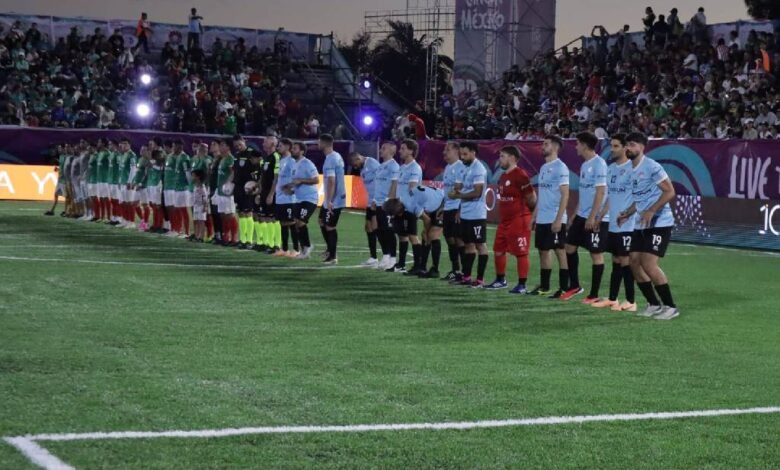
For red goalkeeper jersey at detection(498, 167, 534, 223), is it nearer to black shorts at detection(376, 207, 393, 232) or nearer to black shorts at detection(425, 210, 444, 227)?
black shorts at detection(425, 210, 444, 227)

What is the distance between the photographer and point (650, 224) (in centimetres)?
1395

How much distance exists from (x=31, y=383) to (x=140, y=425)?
1.56 meters

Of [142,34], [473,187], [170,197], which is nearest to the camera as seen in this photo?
[473,187]

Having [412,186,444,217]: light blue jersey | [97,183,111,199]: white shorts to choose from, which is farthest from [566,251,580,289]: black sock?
[97,183,111,199]: white shorts

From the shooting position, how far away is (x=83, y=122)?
41906 millimetres

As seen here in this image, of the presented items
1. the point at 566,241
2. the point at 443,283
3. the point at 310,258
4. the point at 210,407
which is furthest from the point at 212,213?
the point at 210,407

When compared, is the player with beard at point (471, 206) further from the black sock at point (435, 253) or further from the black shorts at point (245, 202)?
the black shorts at point (245, 202)

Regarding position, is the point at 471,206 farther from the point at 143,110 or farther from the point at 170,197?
the point at 143,110

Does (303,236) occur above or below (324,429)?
above

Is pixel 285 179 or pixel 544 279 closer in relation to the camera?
pixel 544 279

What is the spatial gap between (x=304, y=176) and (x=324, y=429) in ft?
46.7

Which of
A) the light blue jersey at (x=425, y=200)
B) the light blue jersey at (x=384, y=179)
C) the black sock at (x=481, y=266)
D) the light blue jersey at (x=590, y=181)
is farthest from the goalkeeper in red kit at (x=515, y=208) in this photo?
the light blue jersey at (x=384, y=179)

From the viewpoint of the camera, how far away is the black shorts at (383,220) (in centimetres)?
1945

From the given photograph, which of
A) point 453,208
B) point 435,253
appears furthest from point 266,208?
point 453,208
